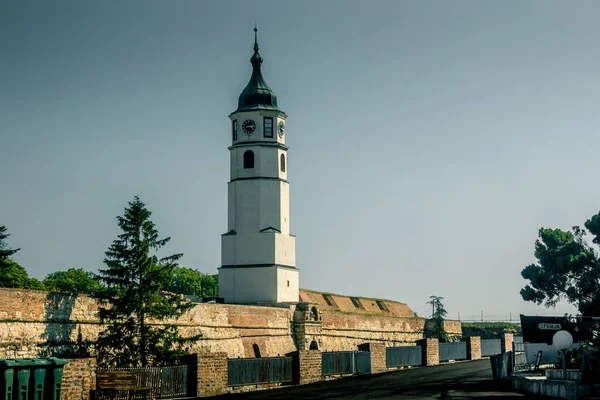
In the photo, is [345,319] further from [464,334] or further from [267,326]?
[464,334]

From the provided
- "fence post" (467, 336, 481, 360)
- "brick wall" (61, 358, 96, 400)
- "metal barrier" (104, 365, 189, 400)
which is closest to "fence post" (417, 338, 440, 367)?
"fence post" (467, 336, 481, 360)

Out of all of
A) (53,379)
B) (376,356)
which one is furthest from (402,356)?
(53,379)

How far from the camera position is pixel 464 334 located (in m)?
83.4

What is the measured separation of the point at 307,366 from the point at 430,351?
15.5m

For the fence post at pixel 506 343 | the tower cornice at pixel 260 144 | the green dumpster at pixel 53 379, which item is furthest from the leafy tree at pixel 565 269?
the green dumpster at pixel 53 379

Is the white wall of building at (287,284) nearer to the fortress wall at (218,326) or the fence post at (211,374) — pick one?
the fortress wall at (218,326)

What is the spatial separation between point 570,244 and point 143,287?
3937 centimetres

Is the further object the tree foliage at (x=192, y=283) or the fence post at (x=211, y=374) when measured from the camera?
the tree foliage at (x=192, y=283)

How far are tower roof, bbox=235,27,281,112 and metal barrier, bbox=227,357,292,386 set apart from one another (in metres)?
29.5

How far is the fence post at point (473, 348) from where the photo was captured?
2146 inches

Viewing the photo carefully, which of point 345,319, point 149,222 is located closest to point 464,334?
point 345,319

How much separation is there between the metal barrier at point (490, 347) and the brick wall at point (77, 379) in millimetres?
37953

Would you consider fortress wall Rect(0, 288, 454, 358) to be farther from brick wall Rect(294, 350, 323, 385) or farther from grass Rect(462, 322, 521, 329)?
grass Rect(462, 322, 521, 329)

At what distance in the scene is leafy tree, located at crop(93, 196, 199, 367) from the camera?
122ft
